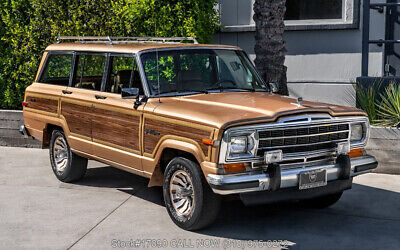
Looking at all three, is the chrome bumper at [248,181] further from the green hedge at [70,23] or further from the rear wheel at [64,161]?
the green hedge at [70,23]

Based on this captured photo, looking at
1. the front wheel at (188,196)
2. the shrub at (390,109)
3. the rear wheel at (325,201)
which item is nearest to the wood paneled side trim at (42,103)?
the front wheel at (188,196)

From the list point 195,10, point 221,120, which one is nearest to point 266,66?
point 195,10

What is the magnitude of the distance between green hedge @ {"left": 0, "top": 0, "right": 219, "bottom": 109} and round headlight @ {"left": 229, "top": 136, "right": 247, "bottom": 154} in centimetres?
542

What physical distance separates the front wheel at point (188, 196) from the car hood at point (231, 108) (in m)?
0.50

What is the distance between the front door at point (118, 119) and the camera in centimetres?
702

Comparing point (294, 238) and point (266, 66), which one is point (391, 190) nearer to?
point (294, 238)

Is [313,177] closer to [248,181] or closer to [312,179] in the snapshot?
[312,179]

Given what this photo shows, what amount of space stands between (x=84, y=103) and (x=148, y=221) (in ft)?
6.32

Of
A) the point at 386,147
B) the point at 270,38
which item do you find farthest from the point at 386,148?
the point at 270,38

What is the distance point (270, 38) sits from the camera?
10.2 meters

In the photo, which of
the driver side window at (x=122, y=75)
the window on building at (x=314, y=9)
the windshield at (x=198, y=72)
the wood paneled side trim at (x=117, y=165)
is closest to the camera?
the wood paneled side trim at (x=117, y=165)

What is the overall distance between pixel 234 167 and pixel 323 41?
312 inches

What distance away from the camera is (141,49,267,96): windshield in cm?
707

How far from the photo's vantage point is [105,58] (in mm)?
7789
